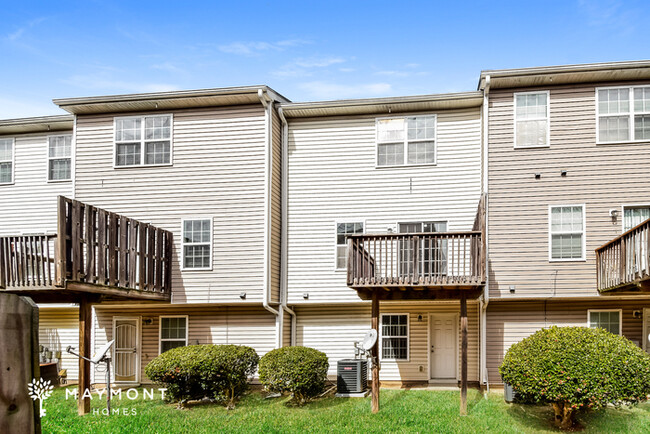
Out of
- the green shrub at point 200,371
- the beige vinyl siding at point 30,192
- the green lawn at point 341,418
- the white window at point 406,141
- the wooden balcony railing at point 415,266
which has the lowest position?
the green lawn at point 341,418

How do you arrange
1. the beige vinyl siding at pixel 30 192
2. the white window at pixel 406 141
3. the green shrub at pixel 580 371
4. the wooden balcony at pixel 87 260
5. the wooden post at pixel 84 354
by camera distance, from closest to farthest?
the green shrub at pixel 580 371
the wooden balcony at pixel 87 260
the wooden post at pixel 84 354
the white window at pixel 406 141
the beige vinyl siding at pixel 30 192

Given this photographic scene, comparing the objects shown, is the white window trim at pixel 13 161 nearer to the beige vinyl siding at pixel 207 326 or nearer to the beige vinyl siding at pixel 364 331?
the beige vinyl siding at pixel 207 326

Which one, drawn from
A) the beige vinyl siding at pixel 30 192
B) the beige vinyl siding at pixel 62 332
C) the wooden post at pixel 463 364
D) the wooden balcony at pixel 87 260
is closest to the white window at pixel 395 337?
the wooden post at pixel 463 364

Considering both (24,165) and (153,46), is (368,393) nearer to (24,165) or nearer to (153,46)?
(153,46)

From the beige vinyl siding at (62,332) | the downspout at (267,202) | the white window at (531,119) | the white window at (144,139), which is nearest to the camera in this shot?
the white window at (531,119)

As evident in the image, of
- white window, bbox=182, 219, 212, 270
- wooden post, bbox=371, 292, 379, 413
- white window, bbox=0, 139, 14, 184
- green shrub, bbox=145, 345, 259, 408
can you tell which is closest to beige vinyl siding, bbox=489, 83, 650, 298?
wooden post, bbox=371, 292, 379, 413

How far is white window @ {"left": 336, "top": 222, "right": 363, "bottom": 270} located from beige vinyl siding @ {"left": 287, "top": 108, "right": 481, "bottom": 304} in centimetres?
13

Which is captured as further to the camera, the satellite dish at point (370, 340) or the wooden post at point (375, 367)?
the satellite dish at point (370, 340)

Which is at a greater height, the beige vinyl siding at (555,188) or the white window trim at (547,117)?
the white window trim at (547,117)

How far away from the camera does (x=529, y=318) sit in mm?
15609

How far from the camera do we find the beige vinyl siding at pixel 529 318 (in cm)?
1537

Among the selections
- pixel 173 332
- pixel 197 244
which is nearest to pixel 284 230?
pixel 197 244

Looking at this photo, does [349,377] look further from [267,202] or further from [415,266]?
[267,202]

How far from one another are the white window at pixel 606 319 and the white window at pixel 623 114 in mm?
4417
